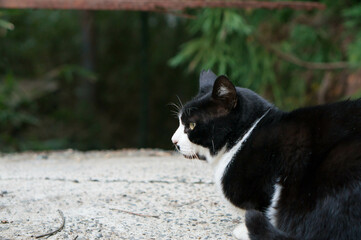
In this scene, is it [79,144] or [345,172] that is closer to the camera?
[345,172]

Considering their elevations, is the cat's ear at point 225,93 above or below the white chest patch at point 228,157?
above

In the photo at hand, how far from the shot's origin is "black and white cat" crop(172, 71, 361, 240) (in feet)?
5.94

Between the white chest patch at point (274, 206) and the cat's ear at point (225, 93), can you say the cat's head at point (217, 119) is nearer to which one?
the cat's ear at point (225, 93)

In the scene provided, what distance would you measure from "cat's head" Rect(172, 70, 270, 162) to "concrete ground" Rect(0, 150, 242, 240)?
0.39 m

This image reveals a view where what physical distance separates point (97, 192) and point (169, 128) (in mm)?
5935

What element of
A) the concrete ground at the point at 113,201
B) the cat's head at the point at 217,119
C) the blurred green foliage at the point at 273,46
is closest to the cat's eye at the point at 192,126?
the cat's head at the point at 217,119

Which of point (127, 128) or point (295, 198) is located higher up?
point (295, 198)

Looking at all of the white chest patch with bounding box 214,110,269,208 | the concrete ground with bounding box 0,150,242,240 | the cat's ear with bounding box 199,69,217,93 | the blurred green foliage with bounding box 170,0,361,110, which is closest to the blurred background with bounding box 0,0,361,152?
the blurred green foliage with bounding box 170,0,361,110

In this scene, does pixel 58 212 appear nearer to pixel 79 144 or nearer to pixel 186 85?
pixel 79 144

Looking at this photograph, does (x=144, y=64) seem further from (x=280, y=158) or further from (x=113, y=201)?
(x=280, y=158)

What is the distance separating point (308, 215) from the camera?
1.88m

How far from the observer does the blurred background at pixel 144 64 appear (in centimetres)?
531

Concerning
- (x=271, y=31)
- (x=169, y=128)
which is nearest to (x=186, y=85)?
(x=169, y=128)

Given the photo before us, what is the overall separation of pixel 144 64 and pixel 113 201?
3.95m
